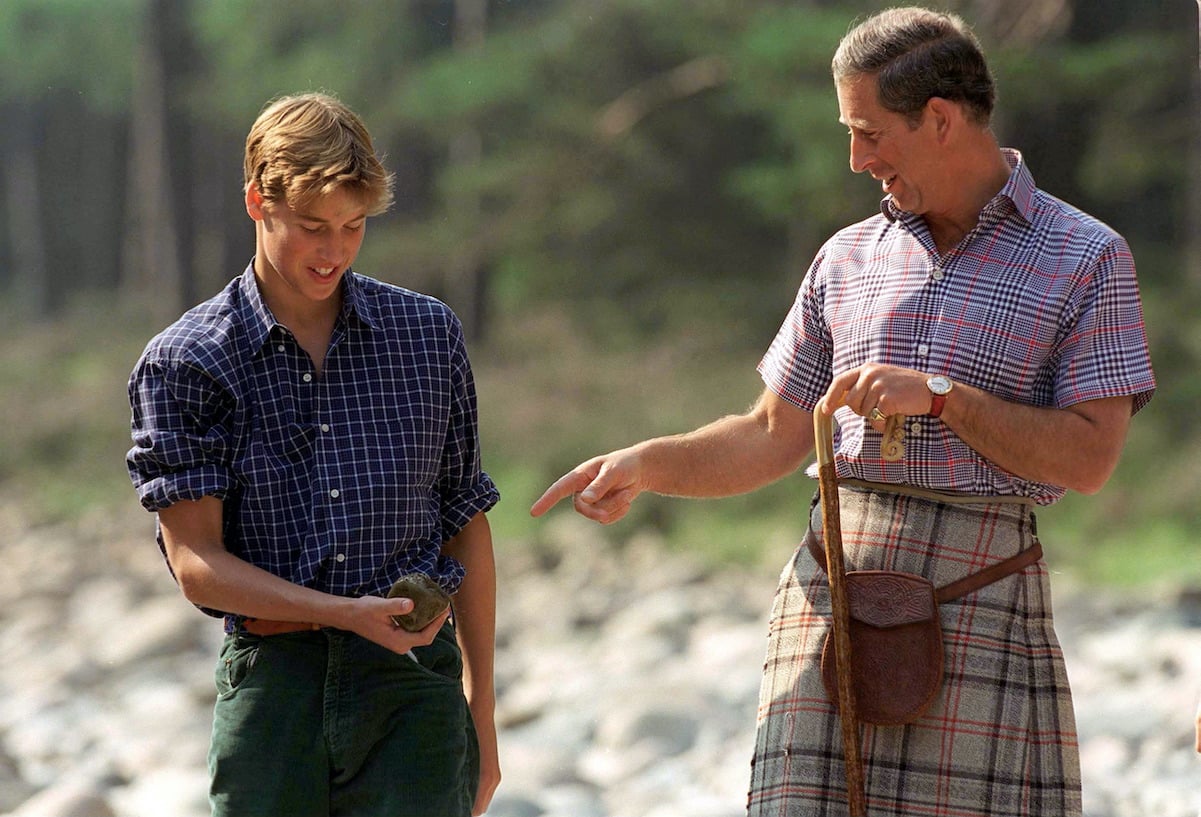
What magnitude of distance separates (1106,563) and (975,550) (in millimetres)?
7923

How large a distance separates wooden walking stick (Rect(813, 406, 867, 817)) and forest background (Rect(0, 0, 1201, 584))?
25.0 feet

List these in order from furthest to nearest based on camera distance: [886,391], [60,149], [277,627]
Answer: [60,149] < [277,627] < [886,391]

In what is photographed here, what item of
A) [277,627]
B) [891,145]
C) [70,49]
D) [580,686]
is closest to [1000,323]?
[891,145]

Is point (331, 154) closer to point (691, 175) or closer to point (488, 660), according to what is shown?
point (488, 660)

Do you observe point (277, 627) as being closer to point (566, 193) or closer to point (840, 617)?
point (840, 617)

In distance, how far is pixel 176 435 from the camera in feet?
7.40

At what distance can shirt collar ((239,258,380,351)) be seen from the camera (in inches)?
92.4

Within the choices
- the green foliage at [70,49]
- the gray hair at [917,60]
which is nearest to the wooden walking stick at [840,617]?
the gray hair at [917,60]

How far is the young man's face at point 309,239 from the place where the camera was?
2297 mm

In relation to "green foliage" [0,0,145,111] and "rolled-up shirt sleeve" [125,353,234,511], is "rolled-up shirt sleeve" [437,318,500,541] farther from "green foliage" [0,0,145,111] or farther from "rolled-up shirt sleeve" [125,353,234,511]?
"green foliage" [0,0,145,111]

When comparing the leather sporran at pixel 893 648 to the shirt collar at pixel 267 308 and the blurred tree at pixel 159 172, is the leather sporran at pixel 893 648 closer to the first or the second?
the shirt collar at pixel 267 308

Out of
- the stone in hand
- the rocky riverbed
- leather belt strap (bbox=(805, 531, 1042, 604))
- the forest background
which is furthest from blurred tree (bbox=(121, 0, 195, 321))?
leather belt strap (bbox=(805, 531, 1042, 604))

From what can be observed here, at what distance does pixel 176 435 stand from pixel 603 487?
69 centimetres

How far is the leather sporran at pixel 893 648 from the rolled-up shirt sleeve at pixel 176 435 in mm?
934
